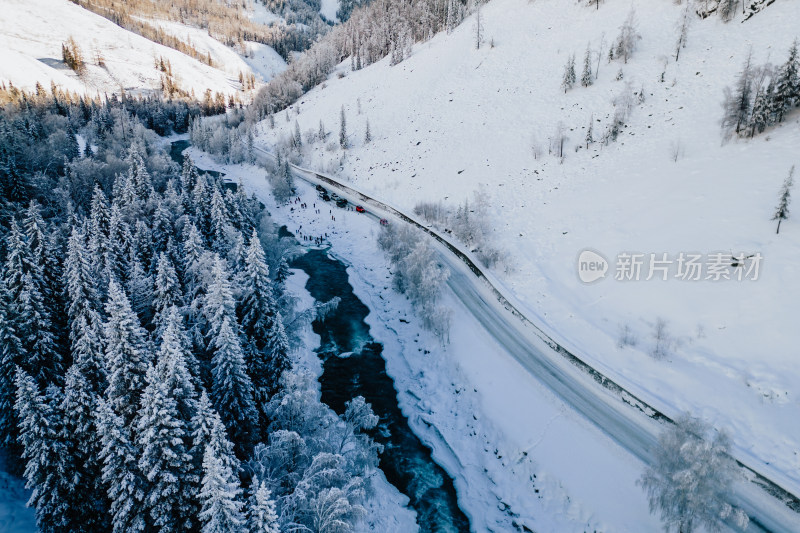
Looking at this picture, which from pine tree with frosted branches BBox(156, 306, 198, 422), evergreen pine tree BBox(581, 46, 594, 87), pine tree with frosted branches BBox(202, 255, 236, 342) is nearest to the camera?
pine tree with frosted branches BBox(156, 306, 198, 422)

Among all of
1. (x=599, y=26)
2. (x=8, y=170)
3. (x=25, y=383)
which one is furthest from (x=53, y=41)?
(x=25, y=383)

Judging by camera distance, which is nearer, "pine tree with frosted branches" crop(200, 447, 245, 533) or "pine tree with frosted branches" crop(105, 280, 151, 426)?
"pine tree with frosted branches" crop(200, 447, 245, 533)

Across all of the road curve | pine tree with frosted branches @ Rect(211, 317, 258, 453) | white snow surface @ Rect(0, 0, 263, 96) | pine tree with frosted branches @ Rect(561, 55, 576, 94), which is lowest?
the road curve

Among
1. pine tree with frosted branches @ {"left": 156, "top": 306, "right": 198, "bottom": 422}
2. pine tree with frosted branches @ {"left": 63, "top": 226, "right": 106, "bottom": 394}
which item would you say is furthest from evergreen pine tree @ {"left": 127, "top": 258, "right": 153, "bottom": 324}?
pine tree with frosted branches @ {"left": 156, "top": 306, "right": 198, "bottom": 422}

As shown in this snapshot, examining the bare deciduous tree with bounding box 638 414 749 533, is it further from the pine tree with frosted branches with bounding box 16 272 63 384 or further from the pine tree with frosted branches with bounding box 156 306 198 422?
the pine tree with frosted branches with bounding box 16 272 63 384

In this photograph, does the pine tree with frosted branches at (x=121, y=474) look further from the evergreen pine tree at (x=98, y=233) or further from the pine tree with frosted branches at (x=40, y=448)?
the evergreen pine tree at (x=98, y=233)

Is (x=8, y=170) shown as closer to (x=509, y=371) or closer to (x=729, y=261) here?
(x=509, y=371)

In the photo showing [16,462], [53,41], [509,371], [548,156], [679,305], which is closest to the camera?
[16,462]
